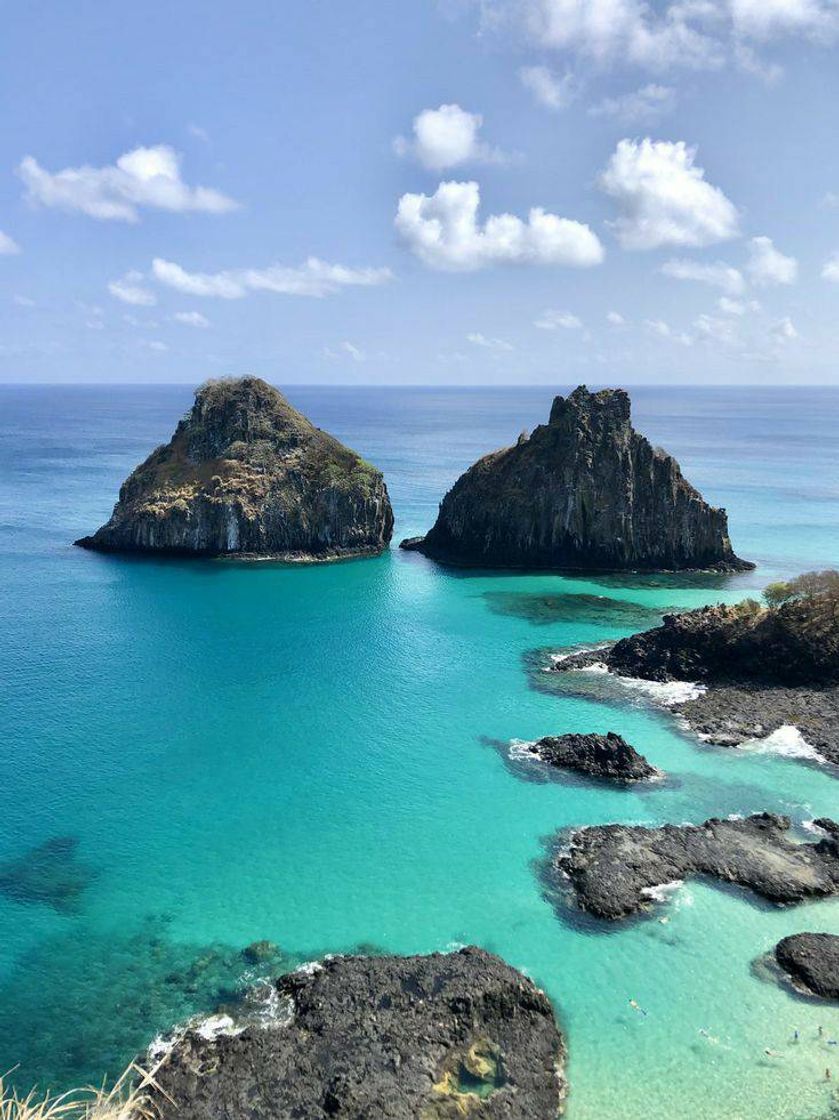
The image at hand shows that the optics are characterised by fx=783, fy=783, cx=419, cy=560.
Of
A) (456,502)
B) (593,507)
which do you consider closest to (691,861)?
(593,507)

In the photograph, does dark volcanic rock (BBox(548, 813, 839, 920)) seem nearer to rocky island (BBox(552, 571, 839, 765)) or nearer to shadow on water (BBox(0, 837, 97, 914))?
rocky island (BBox(552, 571, 839, 765))

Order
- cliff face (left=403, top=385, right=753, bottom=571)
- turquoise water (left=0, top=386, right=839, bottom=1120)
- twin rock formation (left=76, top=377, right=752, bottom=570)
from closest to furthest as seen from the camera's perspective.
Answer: turquoise water (left=0, top=386, right=839, bottom=1120) < cliff face (left=403, top=385, right=753, bottom=571) < twin rock formation (left=76, top=377, right=752, bottom=570)

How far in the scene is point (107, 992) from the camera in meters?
30.5

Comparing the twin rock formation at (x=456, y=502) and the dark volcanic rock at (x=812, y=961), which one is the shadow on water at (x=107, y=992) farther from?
the twin rock formation at (x=456, y=502)

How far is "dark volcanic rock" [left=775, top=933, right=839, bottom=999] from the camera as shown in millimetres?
31047

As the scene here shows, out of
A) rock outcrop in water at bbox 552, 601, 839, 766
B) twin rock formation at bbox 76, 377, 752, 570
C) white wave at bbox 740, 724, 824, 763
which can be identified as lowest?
white wave at bbox 740, 724, 824, 763

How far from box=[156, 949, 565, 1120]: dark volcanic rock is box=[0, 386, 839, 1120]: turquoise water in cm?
163

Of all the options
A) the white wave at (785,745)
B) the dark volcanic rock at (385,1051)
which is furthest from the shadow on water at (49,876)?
the white wave at (785,745)

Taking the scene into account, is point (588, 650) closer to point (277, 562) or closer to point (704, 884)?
point (704, 884)

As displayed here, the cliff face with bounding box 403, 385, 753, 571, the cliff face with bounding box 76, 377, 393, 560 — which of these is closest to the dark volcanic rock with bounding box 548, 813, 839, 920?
the cliff face with bounding box 403, 385, 753, 571

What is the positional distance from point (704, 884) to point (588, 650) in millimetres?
32205

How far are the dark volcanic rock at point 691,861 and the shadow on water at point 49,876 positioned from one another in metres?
23.0

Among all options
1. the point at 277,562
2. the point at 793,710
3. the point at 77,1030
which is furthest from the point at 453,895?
the point at 277,562

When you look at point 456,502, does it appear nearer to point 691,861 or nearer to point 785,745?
point 785,745
